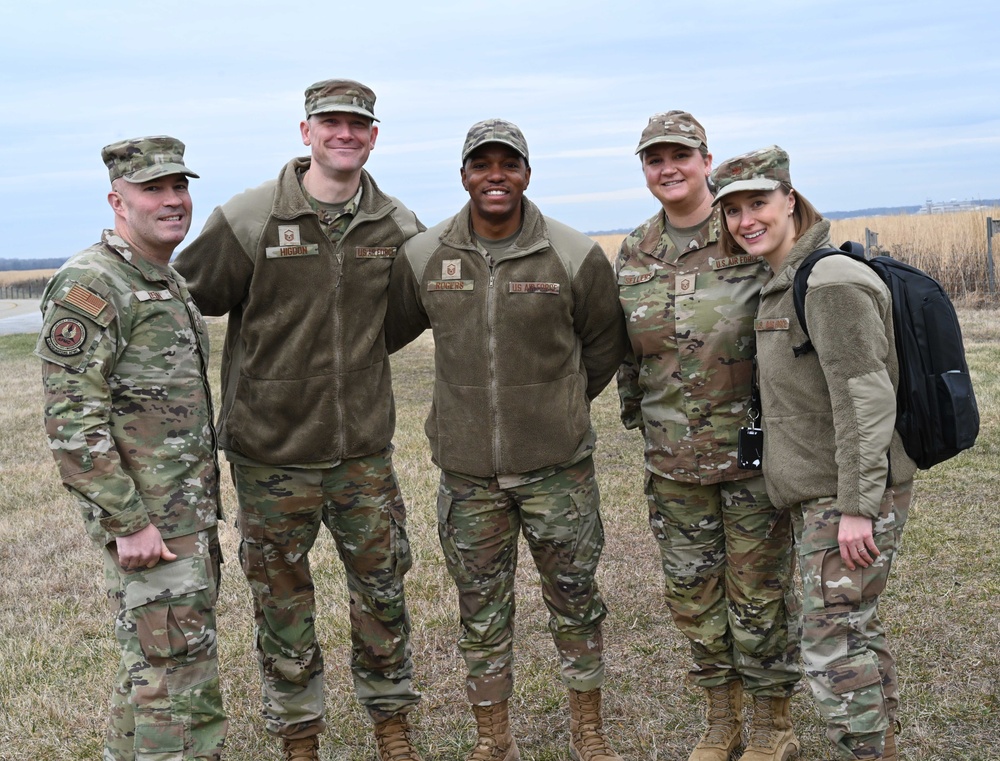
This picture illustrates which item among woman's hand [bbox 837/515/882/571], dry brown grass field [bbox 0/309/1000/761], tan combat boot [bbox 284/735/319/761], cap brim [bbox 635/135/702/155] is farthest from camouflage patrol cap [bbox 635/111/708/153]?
tan combat boot [bbox 284/735/319/761]

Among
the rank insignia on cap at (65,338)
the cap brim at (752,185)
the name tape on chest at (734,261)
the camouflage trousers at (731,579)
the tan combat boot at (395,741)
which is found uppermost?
the cap brim at (752,185)

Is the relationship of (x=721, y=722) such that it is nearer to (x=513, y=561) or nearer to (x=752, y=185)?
(x=513, y=561)

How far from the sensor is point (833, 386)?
2.78 metres

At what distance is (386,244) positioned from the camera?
11.9 feet

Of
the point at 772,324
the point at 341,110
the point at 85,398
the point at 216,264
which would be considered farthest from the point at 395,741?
the point at 341,110

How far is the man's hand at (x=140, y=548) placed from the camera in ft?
9.27

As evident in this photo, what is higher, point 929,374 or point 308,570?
point 929,374

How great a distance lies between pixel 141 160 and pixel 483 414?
1476mm

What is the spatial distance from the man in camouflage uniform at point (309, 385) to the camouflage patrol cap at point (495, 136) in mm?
403

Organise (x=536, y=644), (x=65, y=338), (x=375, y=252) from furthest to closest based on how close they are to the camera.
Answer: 1. (x=536, y=644)
2. (x=375, y=252)
3. (x=65, y=338)

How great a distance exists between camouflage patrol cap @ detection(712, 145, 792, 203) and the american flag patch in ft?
6.57

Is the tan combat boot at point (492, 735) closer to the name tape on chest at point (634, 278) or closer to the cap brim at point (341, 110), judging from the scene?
the name tape on chest at point (634, 278)

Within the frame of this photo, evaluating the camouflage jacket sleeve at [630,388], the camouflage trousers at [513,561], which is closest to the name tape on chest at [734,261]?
the camouflage jacket sleeve at [630,388]

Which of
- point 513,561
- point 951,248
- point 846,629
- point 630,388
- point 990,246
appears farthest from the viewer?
point 951,248
